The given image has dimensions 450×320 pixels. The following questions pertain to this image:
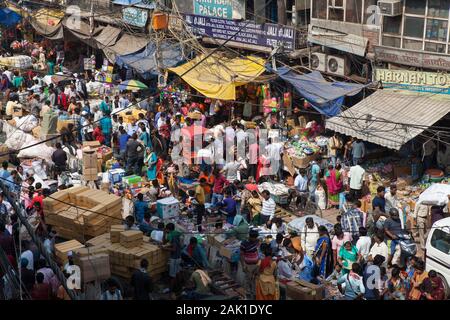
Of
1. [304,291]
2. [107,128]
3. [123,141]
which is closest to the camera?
[304,291]

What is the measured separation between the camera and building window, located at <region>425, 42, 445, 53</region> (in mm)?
17641

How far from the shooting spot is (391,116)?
57.0 feet

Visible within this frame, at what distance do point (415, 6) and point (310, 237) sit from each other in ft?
22.9

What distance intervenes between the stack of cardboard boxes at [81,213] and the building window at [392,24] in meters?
7.87

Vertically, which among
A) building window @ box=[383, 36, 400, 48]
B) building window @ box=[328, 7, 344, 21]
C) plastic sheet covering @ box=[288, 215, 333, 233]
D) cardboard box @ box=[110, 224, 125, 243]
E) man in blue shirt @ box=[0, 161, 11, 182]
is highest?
building window @ box=[328, 7, 344, 21]

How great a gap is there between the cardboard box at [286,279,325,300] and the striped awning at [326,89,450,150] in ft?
16.3

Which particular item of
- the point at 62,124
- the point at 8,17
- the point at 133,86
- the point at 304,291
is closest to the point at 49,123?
the point at 62,124

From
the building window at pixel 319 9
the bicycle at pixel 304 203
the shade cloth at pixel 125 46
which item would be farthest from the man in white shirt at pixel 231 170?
the shade cloth at pixel 125 46

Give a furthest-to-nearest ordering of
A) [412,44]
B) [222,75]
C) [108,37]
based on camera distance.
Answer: [108,37] → [222,75] → [412,44]

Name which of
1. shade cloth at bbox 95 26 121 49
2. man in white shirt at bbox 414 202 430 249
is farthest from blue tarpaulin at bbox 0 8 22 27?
man in white shirt at bbox 414 202 430 249

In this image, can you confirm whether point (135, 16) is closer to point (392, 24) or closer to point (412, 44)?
point (392, 24)

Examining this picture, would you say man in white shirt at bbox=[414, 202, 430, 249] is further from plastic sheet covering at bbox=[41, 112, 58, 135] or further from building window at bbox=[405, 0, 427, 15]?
plastic sheet covering at bbox=[41, 112, 58, 135]

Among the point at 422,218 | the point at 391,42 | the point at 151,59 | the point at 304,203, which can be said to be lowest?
the point at 304,203

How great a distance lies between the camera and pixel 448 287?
12.7m
